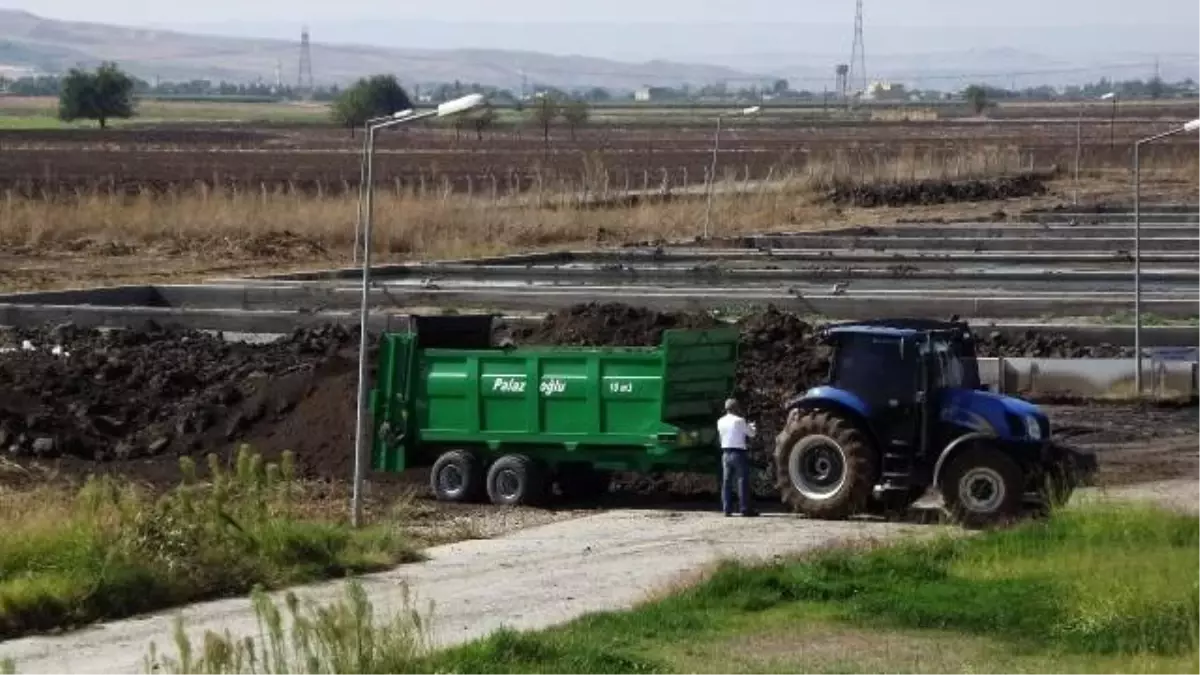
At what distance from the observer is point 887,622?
15766mm

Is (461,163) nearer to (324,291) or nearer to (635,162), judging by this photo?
(635,162)

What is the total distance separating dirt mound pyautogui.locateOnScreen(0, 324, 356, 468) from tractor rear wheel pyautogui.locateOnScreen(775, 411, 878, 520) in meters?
7.19

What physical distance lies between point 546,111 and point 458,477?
9739 cm

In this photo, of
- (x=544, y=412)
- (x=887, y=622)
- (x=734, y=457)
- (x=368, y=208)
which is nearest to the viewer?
(x=887, y=622)

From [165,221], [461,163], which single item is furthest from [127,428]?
[461,163]

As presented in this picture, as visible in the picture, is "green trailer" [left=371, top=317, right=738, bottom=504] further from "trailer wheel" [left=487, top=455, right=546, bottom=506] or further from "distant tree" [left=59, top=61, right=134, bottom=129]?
"distant tree" [left=59, top=61, right=134, bottom=129]

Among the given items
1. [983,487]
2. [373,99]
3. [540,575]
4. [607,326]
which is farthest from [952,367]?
[373,99]

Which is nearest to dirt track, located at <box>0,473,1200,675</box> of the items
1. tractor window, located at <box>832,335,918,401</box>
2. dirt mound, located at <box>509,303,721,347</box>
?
tractor window, located at <box>832,335,918,401</box>

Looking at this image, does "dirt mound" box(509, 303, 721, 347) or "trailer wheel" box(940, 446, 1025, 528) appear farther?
"dirt mound" box(509, 303, 721, 347)

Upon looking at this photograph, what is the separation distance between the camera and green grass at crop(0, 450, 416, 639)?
672 inches

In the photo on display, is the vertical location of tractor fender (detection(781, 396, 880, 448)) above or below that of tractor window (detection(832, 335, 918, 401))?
below

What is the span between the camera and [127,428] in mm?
27531

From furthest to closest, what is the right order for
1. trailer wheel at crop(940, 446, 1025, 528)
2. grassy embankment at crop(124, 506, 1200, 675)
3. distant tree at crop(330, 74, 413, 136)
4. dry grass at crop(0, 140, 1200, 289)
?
distant tree at crop(330, 74, 413, 136)
dry grass at crop(0, 140, 1200, 289)
trailer wheel at crop(940, 446, 1025, 528)
grassy embankment at crop(124, 506, 1200, 675)

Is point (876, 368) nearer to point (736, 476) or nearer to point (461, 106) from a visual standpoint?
point (736, 476)
